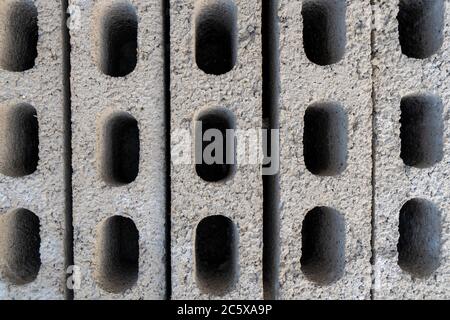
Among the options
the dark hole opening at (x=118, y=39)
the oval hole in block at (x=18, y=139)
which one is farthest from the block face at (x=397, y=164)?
the oval hole in block at (x=18, y=139)

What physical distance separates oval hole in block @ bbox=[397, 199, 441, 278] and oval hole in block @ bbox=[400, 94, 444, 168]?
0.35 feet

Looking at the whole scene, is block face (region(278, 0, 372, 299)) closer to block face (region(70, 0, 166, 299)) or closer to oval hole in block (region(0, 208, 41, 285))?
block face (region(70, 0, 166, 299))

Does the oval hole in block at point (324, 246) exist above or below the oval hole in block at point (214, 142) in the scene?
below

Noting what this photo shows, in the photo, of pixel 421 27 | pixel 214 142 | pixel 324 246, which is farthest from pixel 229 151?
pixel 421 27

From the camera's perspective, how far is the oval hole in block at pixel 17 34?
106 cm

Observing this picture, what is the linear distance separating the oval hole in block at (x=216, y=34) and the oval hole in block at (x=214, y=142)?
0.43 ft

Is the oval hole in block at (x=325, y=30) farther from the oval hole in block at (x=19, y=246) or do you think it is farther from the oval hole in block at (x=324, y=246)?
the oval hole in block at (x=19, y=246)

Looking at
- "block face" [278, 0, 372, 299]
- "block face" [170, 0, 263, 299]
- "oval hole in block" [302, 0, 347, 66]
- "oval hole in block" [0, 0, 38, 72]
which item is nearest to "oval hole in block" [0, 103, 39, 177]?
"oval hole in block" [0, 0, 38, 72]

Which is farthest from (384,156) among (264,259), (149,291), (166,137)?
(149,291)

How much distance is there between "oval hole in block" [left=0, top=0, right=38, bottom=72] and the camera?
106 centimetres

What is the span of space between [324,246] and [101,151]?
59 cm

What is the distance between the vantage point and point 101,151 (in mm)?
1036

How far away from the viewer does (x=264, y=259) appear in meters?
1.13

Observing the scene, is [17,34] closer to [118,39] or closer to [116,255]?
[118,39]
